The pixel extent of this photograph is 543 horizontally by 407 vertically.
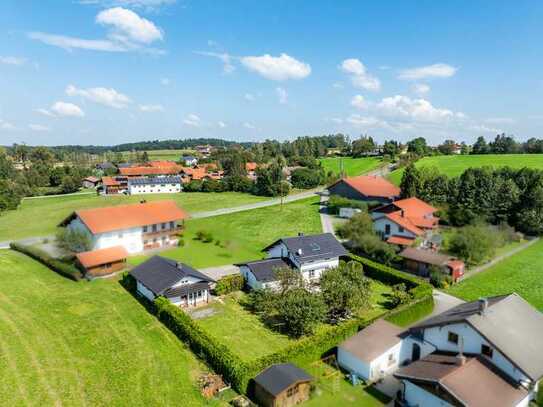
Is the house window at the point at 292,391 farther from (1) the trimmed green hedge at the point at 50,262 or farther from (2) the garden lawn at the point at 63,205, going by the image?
(2) the garden lawn at the point at 63,205

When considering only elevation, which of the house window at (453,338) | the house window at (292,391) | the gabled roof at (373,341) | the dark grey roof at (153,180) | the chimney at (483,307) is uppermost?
the dark grey roof at (153,180)

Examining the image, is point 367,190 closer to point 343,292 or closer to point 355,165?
point 343,292

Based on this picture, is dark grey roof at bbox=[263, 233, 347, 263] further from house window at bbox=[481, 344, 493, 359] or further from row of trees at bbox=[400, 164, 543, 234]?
row of trees at bbox=[400, 164, 543, 234]

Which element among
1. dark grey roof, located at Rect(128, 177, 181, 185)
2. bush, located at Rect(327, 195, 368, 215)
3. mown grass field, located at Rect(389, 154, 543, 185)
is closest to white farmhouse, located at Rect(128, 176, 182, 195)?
dark grey roof, located at Rect(128, 177, 181, 185)

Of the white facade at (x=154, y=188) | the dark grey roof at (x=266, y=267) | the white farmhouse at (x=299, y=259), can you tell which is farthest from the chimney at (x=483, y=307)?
the white facade at (x=154, y=188)

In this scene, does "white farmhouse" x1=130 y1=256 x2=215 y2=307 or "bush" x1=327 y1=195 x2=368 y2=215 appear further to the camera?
"bush" x1=327 y1=195 x2=368 y2=215

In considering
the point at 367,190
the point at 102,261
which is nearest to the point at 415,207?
the point at 367,190
